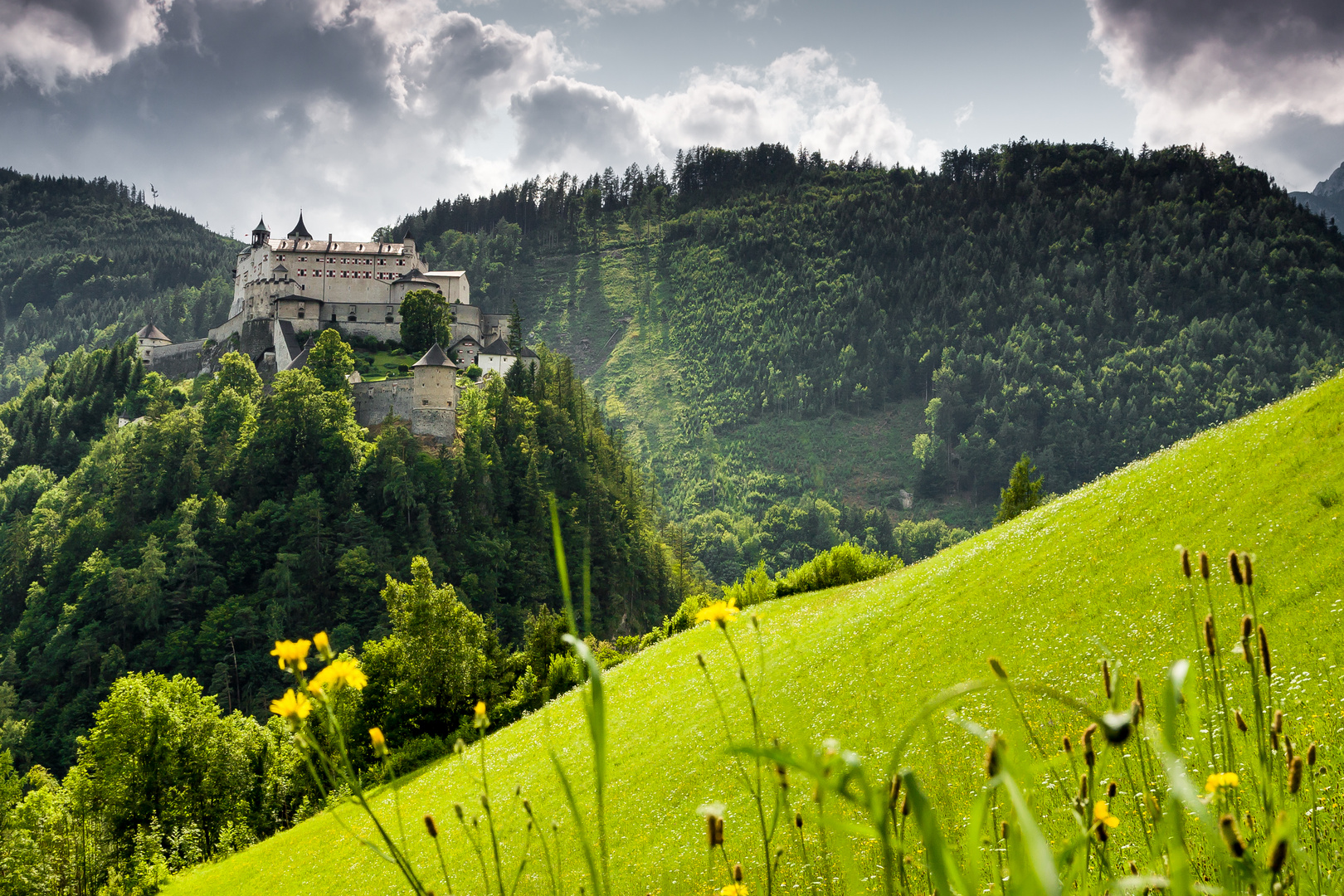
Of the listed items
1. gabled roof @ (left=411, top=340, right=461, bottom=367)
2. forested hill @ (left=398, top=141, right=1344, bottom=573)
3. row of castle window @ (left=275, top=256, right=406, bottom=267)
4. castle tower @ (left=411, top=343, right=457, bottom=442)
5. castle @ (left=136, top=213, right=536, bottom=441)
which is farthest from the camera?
forested hill @ (left=398, top=141, right=1344, bottom=573)

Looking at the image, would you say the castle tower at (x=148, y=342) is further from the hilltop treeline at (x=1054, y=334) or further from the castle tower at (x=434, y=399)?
the hilltop treeline at (x=1054, y=334)

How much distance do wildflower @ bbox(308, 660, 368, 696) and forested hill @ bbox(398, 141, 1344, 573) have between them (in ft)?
410

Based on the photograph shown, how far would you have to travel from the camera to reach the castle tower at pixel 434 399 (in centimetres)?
6912

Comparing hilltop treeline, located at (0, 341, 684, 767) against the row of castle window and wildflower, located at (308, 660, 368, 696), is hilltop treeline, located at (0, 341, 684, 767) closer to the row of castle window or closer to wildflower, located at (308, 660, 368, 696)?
the row of castle window

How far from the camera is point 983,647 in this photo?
14.7m

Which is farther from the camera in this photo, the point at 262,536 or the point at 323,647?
the point at 262,536

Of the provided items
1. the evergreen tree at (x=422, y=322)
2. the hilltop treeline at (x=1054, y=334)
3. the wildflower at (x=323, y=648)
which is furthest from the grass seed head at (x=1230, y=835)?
the hilltop treeline at (x=1054, y=334)

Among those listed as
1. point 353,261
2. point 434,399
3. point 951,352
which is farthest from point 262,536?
point 951,352

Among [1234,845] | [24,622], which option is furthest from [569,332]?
[1234,845]

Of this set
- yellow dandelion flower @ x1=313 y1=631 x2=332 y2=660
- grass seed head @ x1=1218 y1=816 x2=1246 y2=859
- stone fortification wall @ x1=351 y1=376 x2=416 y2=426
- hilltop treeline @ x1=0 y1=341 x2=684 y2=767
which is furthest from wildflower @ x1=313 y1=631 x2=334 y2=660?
stone fortification wall @ x1=351 y1=376 x2=416 y2=426

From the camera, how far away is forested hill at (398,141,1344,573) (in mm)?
151500

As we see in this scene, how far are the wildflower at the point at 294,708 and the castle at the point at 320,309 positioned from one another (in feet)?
234

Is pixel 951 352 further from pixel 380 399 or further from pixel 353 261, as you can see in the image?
pixel 380 399

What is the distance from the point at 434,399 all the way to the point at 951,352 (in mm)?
137512
